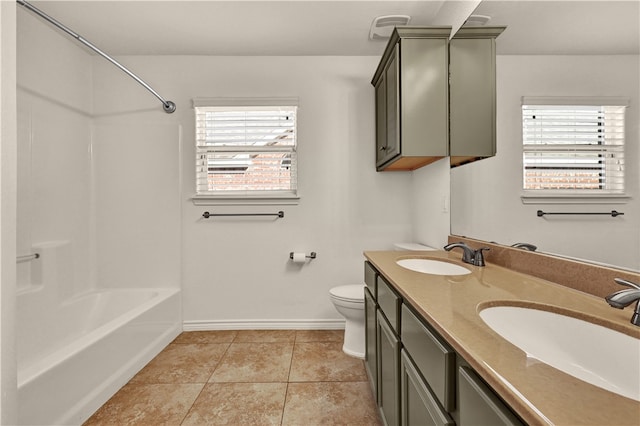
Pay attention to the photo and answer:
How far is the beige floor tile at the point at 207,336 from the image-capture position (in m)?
2.38

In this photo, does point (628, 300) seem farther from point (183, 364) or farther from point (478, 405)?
point (183, 364)

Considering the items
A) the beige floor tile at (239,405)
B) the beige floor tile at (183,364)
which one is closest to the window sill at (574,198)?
the beige floor tile at (239,405)

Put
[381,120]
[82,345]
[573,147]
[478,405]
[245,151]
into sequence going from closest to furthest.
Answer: [478,405], [573,147], [82,345], [381,120], [245,151]

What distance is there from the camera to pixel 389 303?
3.91 feet

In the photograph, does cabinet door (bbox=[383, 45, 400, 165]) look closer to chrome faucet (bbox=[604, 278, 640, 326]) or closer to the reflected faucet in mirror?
the reflected faucet in mirror

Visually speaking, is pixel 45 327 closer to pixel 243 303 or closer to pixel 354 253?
pixel 243 303

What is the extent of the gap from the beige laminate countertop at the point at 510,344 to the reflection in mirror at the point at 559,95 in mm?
180

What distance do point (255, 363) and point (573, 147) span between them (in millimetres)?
2123

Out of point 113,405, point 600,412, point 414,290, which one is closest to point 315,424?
point 414,290

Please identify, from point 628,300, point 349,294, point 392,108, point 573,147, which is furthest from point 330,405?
point 392,108

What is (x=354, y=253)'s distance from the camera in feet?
8.52

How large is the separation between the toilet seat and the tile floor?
475 millimetres

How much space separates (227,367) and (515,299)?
185 centimetres

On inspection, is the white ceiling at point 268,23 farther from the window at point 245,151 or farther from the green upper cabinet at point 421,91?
the window at point 245,151
